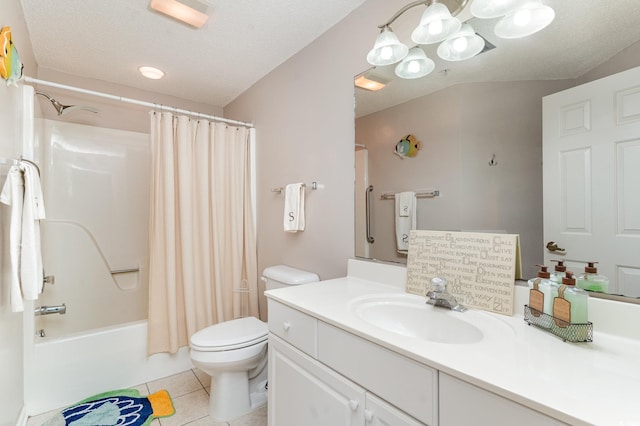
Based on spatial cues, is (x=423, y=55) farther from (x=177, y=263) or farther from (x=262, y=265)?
(x=177, y=263)

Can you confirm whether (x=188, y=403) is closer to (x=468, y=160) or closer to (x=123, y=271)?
(x=123, y=271)

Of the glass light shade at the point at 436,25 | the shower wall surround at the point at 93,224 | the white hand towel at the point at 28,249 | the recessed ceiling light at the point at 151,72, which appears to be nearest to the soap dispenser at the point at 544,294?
the glass light shade at the point at 436,25

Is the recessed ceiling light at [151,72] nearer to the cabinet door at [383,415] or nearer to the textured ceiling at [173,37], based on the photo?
the textured ceiling at [173,37]

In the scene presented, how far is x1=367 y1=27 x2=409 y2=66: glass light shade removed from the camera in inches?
49.9

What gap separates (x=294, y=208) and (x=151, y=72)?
164 cm

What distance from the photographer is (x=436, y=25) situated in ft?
3.75

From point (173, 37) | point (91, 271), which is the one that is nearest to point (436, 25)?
point (173, 37)

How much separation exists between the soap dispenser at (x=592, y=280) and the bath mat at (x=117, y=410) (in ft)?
6.99

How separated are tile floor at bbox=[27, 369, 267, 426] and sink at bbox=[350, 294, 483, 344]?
3.48 ft

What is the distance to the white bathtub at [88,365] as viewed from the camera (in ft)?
5.76

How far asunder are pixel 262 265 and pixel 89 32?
1.94m

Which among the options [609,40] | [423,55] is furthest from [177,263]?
[609,40]

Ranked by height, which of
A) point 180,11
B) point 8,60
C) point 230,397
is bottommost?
point 230,397

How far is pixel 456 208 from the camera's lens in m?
1.24
